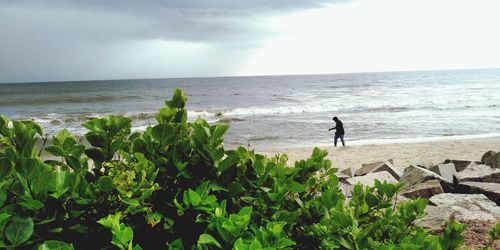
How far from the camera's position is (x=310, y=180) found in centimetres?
161

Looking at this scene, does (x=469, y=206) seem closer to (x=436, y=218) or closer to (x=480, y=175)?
(x=436, y=218)

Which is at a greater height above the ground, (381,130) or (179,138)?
(179,138)

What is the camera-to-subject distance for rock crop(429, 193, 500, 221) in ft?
16.1

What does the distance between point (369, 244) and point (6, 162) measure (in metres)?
1.12

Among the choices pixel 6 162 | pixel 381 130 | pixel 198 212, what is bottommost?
pixel 381 130

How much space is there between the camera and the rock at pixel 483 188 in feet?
19.7

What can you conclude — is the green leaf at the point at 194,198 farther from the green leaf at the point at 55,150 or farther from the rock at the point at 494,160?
the rock at the point at 494,160

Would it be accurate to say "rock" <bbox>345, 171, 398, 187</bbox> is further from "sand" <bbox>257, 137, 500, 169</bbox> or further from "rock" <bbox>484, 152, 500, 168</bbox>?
"sand" <bbox>257, 137, 500, 169</bbox>

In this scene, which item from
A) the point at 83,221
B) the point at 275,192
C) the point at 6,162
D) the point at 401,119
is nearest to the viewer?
the point at 6,162

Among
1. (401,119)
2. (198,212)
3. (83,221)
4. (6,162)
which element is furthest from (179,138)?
(401,119)

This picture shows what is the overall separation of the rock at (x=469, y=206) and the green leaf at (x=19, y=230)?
4822mm

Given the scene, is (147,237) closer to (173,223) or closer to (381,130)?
(173,223)

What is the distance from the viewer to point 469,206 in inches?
211

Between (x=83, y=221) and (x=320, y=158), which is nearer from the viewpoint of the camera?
(x=83, y=221)
